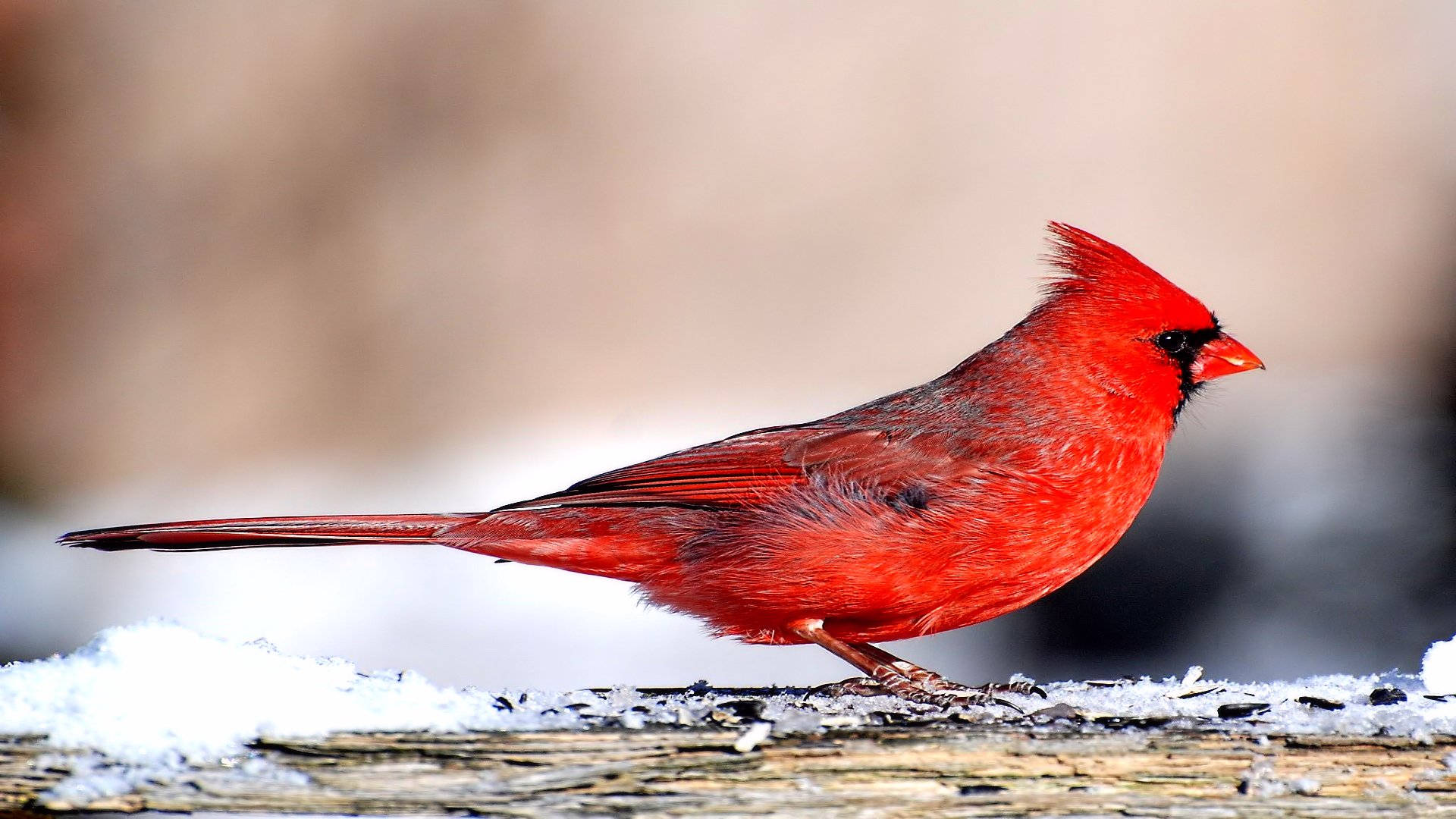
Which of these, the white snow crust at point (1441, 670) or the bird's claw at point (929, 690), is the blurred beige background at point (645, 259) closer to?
the bird's claw at point (929, 690)

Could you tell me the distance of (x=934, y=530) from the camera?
8.01 ft

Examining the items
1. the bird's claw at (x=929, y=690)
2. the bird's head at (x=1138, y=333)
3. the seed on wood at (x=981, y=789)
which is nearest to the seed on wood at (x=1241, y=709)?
the bird's claw at (x=929, y=690)

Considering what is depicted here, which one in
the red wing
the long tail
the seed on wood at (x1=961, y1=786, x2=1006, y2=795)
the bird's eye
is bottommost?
the seed on wood at (x1=961, y1=786, x2=1006, y2=795)

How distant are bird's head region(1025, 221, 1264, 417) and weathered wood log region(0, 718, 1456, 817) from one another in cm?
109

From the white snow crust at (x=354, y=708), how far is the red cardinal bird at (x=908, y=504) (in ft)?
1.12

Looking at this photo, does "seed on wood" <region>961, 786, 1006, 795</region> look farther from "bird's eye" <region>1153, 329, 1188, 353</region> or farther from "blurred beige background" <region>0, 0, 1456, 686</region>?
"blurred beige background" <region>0, 0, 1456, 686</region>

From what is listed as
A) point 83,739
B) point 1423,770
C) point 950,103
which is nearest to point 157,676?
point 83,739

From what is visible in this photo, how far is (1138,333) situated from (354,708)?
1621 mm

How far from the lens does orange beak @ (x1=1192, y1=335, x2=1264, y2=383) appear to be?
276 centimetres

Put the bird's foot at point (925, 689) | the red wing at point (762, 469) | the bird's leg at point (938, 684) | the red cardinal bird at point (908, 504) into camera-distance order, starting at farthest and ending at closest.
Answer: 1. the red wing at point (762, 469)
2. the red cardinal bird at point (908, 504)
3. the bird's leg at point (938, 684)
4. the bird's foot at point (925, 689)

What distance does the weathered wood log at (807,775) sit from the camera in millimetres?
1632

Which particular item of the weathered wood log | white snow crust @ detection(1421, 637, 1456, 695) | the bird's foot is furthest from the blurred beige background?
the weathered wood log

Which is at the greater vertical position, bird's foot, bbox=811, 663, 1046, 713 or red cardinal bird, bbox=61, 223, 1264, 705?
red cardinal bird, bbox=61, 223, 1264, 705

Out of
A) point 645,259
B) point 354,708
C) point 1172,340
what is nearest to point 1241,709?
point 1172,340
